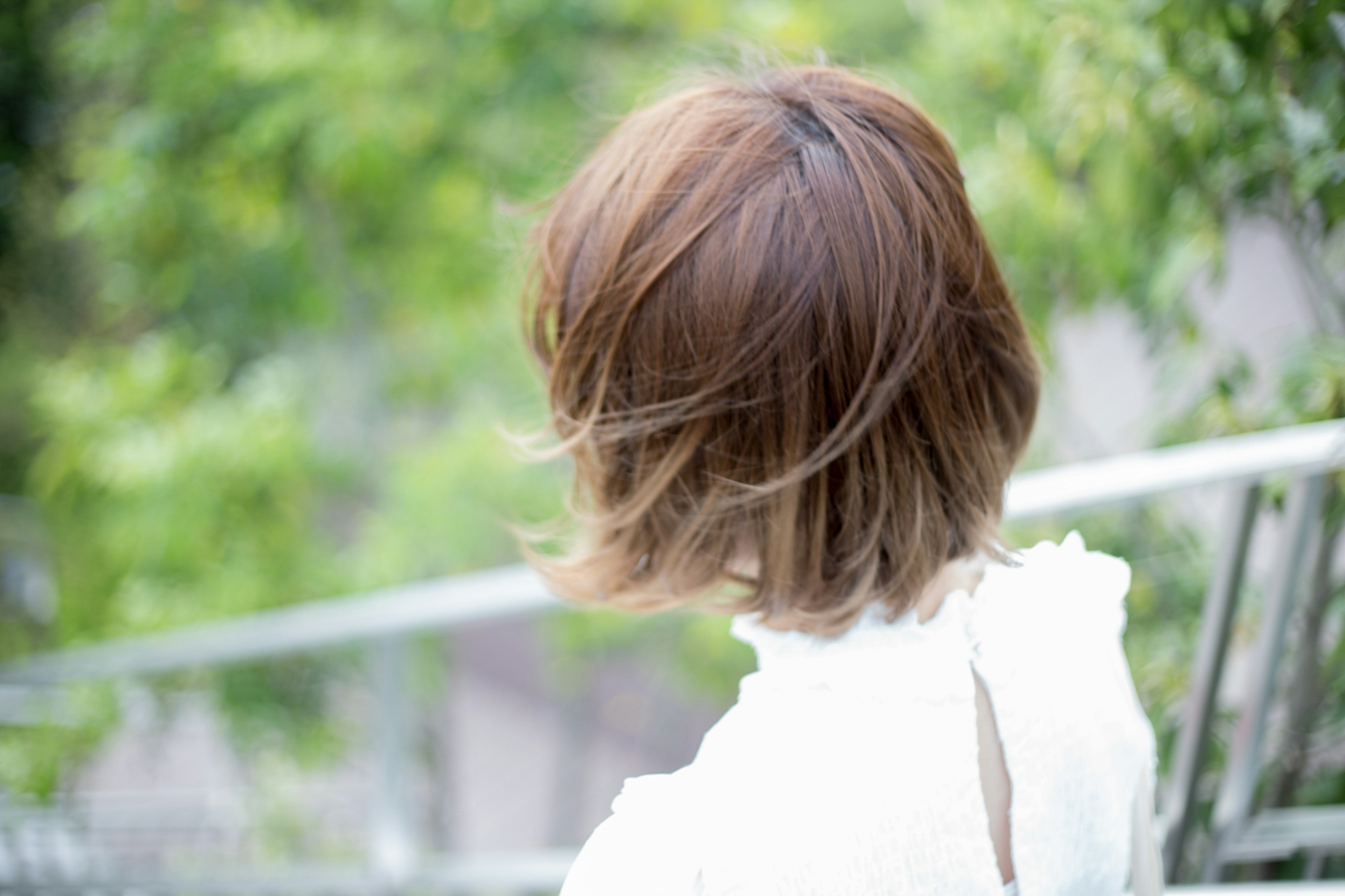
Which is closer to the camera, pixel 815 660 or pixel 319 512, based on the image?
pixel 815 660

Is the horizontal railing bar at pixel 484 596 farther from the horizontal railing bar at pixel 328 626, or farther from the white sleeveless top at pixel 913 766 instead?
the white sleeveless top at pixel 913 766

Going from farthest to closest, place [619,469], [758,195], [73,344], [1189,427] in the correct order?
[73,344]
[1189,427]
[619,469]
[758,195]

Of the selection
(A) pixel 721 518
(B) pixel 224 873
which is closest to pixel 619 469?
(A) pixel 721 518

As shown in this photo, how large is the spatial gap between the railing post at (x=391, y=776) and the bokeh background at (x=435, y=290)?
2.30ft

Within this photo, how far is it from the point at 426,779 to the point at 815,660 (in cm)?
322

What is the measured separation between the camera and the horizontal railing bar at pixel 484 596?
3.42 feet

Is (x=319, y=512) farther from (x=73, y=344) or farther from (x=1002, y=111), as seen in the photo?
(x=1002, y=111)

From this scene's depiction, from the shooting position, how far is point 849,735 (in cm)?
60

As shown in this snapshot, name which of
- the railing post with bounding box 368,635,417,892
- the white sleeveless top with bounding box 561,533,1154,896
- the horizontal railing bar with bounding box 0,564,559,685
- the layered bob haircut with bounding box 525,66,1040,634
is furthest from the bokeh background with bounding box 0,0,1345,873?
the railing post with bounding box 368,635,417,892

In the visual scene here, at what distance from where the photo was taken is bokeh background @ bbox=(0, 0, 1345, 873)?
1.20m

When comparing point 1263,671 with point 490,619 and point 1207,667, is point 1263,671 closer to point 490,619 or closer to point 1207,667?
point 1207,667

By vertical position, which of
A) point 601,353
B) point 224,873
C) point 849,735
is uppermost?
point 601,353

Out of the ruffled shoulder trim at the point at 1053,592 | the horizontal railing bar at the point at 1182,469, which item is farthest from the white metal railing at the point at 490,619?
the ruffled shoulder trim at the point at 1053,592

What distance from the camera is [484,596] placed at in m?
1.53
